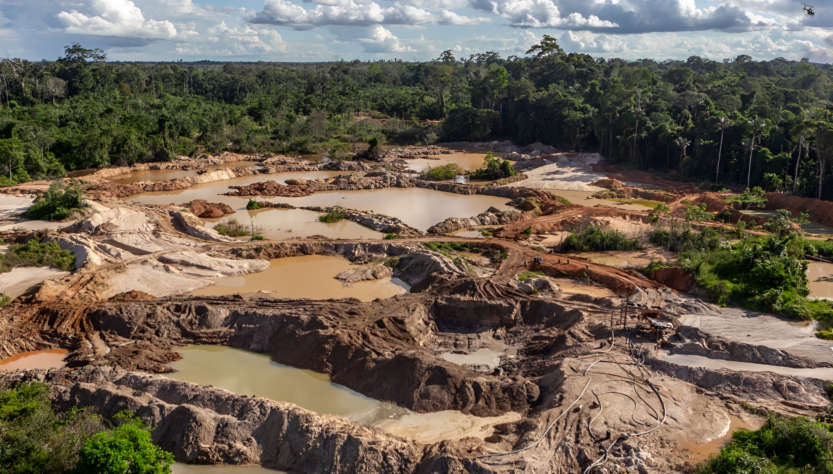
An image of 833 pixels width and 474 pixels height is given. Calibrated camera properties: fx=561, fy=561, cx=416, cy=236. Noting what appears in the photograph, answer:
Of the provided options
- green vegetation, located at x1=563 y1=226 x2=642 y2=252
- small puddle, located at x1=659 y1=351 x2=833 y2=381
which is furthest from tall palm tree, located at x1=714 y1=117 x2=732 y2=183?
small puddle, located at x1=659 y1=351 x2=833 y2=381

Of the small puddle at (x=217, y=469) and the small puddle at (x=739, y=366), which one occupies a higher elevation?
the small puddle at (x=739, y=366)

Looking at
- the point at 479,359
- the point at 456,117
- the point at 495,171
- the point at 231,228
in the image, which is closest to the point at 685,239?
the point at 479,359

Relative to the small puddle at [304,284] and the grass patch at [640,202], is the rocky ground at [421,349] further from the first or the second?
the grass patch at [640,202]

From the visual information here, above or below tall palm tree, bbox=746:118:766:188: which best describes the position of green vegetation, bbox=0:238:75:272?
below

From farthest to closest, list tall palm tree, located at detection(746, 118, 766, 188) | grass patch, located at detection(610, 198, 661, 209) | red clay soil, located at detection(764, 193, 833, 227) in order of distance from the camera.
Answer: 1. tall palm tree, located at detection(746, 118, 766, 188)
2. grass patch, located at detection(610, 198, 661, 209)
3. red clay soil, located at detection(764, 193, 833, 227)

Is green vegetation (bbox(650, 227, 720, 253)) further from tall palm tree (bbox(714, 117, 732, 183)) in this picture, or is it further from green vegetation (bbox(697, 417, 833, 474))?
tall palm tree (bbox(714, 117, 732, 183))

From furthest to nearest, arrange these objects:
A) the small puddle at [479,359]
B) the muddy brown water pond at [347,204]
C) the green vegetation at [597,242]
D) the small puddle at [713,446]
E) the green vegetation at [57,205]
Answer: the muddy brown water pond at [347,204] < the green vegetation at [57,205] < the green vegetation at [597,242] < the small puddle at [479,359] < the small puddle at [713,446]

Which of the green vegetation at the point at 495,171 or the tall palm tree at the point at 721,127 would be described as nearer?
the tall palm tree at the point at 721,127

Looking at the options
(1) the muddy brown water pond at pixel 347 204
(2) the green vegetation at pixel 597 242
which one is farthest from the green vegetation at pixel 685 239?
(1) the muddy brown water pond at pixel 347 204
